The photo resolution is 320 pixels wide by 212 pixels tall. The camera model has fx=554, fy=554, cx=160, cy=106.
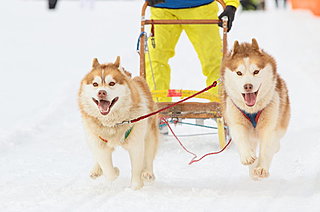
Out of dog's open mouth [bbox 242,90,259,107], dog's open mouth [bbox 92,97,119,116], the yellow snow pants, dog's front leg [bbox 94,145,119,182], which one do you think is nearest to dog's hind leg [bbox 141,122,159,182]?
dog's front leg [bbox 94,145,119,182]

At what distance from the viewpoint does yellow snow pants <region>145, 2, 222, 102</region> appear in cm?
500

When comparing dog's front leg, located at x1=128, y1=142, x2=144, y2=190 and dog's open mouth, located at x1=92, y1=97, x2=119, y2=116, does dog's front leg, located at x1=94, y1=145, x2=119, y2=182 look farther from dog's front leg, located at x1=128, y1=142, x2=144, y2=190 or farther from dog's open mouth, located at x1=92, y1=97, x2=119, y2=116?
dog's open mouth, located at x1=92, y1=97, x2=119, y2=116

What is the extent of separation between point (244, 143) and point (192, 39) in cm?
180

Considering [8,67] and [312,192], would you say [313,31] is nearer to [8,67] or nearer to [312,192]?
[8,67]

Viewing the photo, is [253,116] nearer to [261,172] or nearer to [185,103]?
[261,172]

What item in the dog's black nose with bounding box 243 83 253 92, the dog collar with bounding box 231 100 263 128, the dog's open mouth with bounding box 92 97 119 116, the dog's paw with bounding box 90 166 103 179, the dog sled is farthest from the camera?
the dog sled

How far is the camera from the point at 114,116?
3574mm

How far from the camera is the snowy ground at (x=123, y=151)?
3.43m

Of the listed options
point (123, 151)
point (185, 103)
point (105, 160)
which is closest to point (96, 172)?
point (105, 160)

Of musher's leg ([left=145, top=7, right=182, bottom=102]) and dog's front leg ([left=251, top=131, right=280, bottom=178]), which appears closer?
dog's front leg ([left=251, top=131, right=280, bottom=178])

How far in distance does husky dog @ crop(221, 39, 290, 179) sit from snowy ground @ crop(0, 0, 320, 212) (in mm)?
253

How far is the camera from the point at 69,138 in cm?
567

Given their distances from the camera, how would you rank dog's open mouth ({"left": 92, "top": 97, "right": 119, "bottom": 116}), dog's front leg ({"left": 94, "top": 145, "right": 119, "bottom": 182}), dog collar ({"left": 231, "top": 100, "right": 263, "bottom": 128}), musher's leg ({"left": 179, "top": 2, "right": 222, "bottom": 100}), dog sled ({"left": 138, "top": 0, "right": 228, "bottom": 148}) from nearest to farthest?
1. dog's open mouth ({"left": 92, "top": 97, "right": 119, "bottom": 116})
2. dog collar ({"left": 231, "top": 100, "right": 263, "bottom": 128})
3. dog's front leg ({"left": 94, "top": 145, "right": 119, "bottom": 182})
4. dog sled ({"left": 138, "top": 0, "right": 228, "bottom": 148})
5. musher's leg ({"left": 179, "top": 2, "right": 222, "bottom": 100})

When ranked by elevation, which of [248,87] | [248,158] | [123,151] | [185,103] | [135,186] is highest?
[248,87]
